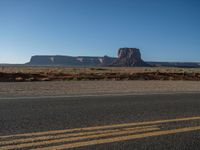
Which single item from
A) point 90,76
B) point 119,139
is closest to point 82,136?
point 119,139

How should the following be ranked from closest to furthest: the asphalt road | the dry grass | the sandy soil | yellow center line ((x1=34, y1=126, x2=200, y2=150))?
yellow center line ((x1=34, y1=126, x2=200, y2=150)), the asphalt road, the sandy soil, the dry grass

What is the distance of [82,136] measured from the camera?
511cm

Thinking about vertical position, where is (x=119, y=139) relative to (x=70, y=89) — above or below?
above

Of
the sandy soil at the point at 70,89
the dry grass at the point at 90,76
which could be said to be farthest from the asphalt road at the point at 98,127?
the dry grass at the point at 90,76

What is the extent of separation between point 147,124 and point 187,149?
→ 5.69 feet

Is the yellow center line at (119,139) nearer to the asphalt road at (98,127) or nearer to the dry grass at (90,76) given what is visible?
the asphalt road at (98,127)

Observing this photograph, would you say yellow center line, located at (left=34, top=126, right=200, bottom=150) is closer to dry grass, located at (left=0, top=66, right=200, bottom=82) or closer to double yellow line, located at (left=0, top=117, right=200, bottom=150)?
double yellow line, located at (left=0, top=117, right=200, bottom=150)

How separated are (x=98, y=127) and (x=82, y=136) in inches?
30.9

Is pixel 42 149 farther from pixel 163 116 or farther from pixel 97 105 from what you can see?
pixel 97 105

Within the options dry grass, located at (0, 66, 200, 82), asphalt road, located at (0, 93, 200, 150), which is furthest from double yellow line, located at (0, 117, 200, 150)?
dry grass, located at (0, 66, 200, 82)

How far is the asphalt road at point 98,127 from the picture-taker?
185 inches

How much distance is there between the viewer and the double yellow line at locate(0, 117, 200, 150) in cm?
453

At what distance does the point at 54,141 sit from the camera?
185 inches

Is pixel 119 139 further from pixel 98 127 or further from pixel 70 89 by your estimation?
pixel 70 89
